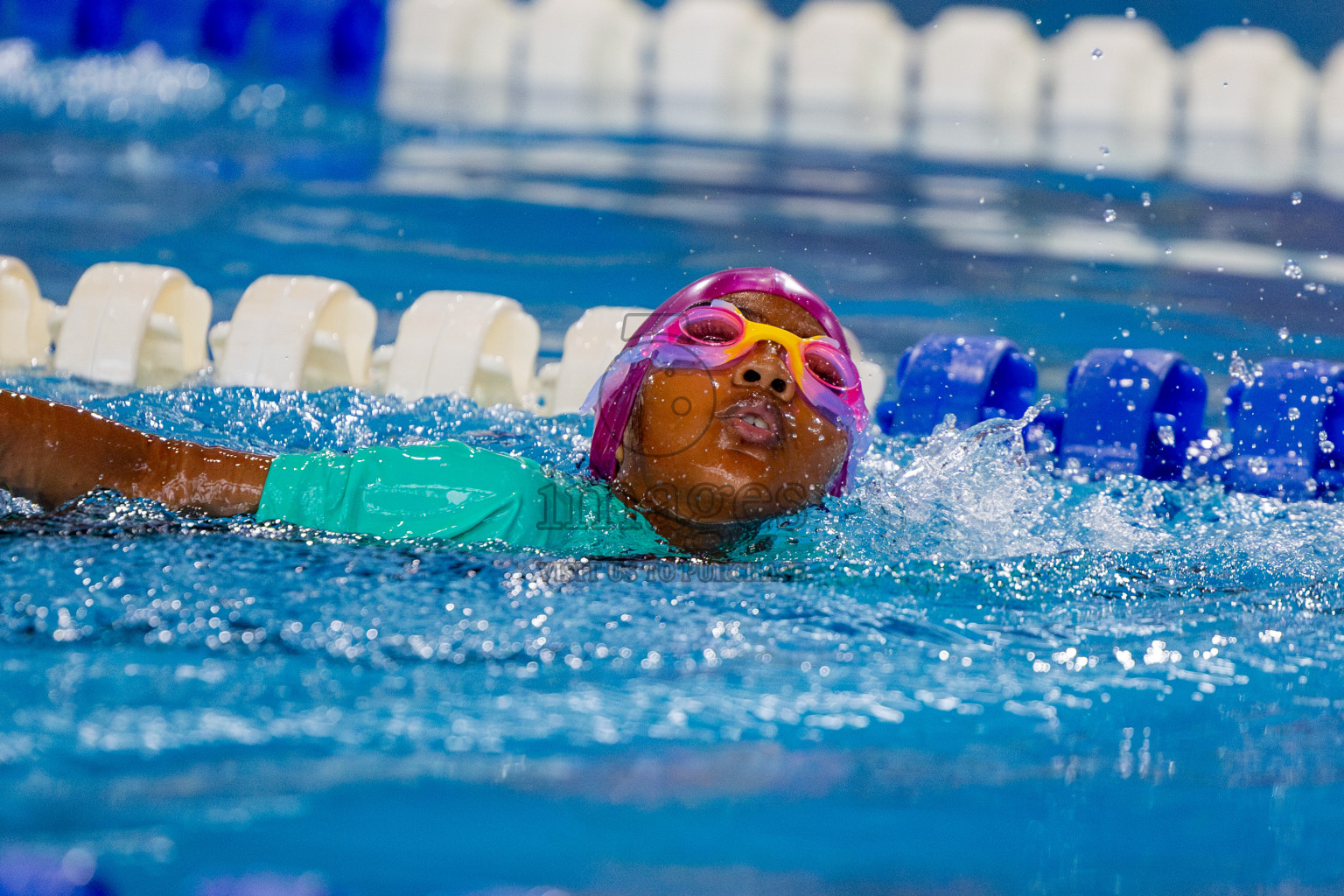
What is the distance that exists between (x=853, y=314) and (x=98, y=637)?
3.90 m

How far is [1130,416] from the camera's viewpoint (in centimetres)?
325

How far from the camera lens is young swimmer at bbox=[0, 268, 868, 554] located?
2092 millimetres

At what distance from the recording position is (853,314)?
5.24 meters

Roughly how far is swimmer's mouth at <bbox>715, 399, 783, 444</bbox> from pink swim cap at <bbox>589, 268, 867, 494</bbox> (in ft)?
0.79

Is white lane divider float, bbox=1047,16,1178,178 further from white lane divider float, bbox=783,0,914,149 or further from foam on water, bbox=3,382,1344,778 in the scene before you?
foam on water, bbox=3,382,1344,778

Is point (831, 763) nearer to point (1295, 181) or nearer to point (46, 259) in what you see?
point (46, 259)

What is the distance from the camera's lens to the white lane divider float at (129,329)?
3.66m

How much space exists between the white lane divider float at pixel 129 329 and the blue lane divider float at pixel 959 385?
6.37 ft

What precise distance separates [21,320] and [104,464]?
1.98 metres

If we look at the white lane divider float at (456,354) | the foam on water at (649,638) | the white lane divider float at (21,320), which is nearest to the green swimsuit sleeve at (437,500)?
the foam on water at (649,638)

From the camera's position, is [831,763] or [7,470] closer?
[831,763]

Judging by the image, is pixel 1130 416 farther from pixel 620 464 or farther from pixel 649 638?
pixel 649 638

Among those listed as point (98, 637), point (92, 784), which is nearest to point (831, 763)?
point (92, 784)

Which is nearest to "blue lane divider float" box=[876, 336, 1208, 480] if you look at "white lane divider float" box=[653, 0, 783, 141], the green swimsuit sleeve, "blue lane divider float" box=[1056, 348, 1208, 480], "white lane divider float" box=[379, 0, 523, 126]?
"blue lane divider float" box=[1056, 348, 1208, 480]
